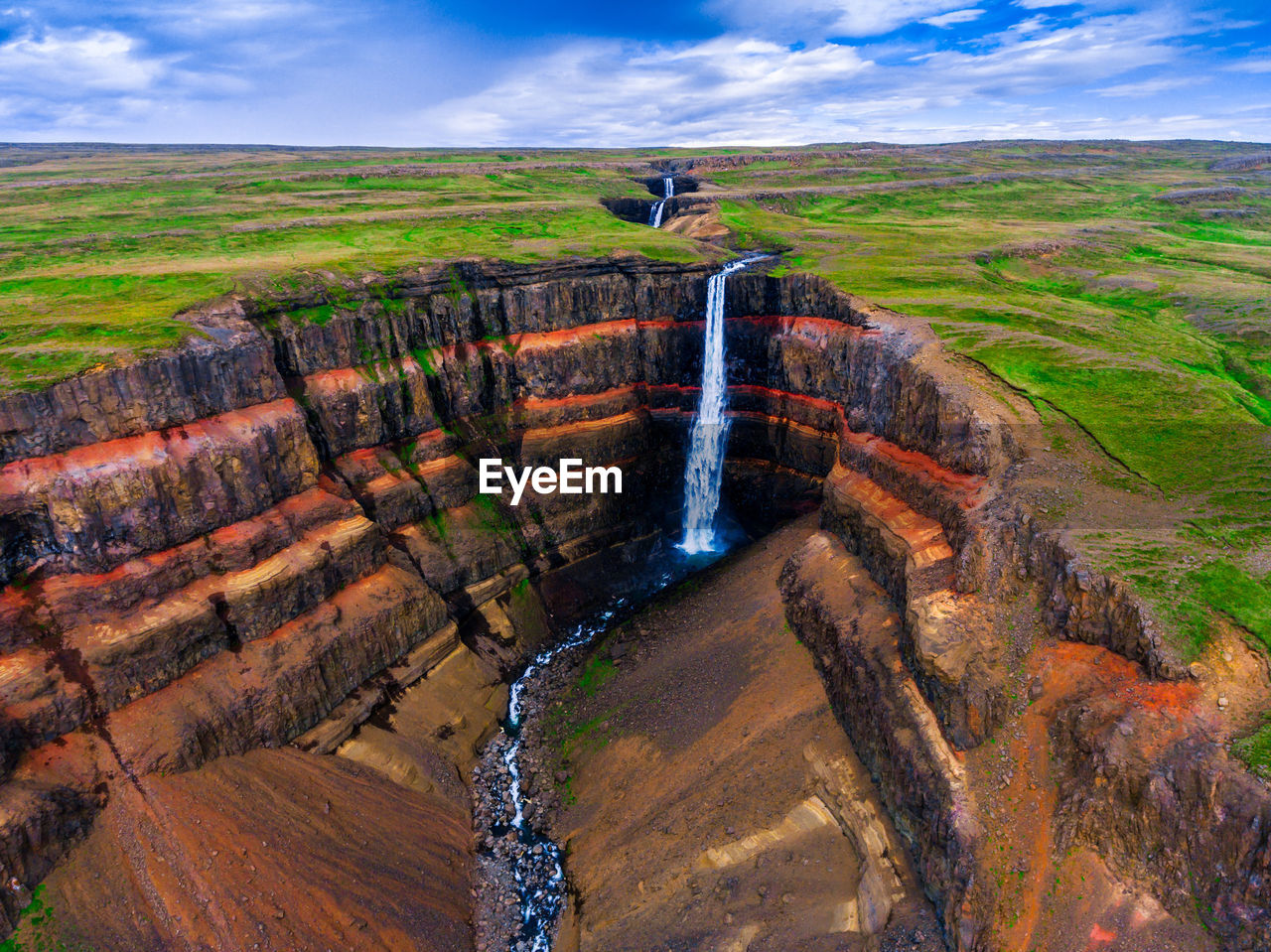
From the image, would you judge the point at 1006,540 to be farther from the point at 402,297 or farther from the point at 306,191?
the point at 306,191

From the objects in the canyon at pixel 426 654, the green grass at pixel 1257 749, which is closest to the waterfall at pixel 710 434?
the canyon at pixel 426 654

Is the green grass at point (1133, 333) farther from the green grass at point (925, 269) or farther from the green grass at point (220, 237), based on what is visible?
the green grass at point (220, 237)

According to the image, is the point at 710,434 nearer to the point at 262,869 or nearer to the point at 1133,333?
the point at 1133,333

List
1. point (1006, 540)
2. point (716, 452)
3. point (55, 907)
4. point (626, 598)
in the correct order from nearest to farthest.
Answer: point (55, 907), point (1006, 540), point (626, 598), point (716, 452)

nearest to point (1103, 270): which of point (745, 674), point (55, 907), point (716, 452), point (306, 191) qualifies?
point (716, 452)

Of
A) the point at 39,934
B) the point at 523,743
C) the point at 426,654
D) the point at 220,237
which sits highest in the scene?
the point at 220,237

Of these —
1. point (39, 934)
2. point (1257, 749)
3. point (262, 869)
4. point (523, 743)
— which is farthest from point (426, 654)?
point (1257, 749)
